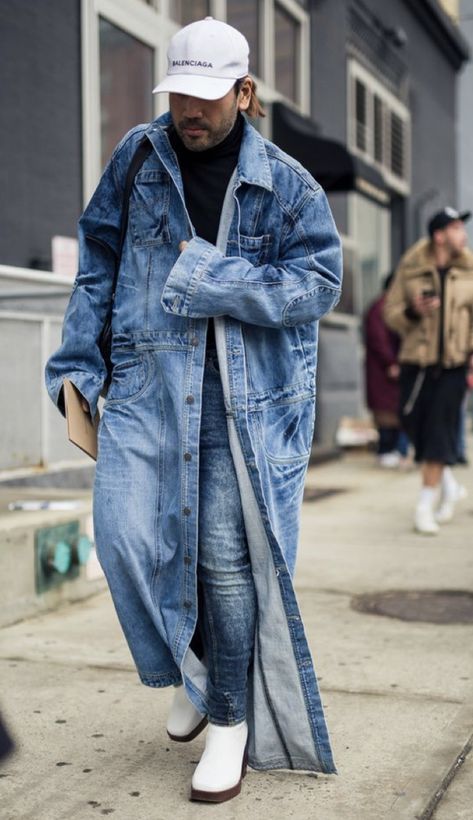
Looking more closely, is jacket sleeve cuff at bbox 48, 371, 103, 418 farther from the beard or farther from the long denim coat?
the beard

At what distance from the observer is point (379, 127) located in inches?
569

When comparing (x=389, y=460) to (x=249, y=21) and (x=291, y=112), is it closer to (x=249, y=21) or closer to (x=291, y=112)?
(x=291, y=112)

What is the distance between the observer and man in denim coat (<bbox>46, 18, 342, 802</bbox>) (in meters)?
2.71

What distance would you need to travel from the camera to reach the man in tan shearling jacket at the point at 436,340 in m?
6.57

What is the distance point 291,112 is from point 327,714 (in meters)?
8.13

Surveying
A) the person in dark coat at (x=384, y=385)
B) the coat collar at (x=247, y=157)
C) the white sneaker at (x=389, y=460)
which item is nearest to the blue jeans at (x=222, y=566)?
the coat collar at (x=247, y=157)

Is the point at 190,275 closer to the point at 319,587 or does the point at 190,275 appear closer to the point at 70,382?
the point at 70,382

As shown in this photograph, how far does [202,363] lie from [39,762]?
1.16m

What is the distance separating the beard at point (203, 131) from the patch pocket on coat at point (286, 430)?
25.5 inches

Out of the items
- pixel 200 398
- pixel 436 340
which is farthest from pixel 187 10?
pixel 200 398

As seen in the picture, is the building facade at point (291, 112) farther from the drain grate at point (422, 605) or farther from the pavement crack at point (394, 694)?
the pavement crack at point (394, 694)

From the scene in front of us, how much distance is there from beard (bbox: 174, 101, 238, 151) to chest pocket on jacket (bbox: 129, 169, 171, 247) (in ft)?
0.39

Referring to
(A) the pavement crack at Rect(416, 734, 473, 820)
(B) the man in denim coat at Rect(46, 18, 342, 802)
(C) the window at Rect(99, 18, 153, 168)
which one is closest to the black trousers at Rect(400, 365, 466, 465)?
(C) the window at Rect(99, 18, 153, 168)

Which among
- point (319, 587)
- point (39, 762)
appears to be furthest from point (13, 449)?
point (39, 762)
